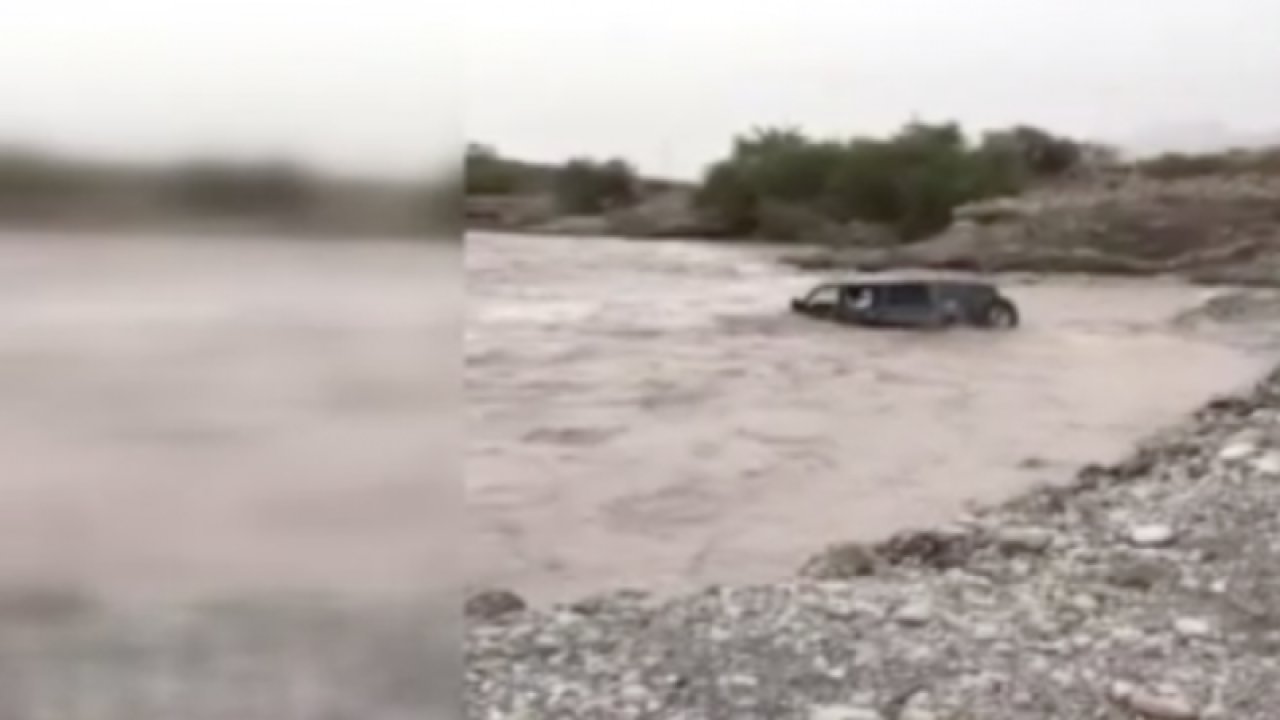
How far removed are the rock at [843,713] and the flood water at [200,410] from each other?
63.8 inches

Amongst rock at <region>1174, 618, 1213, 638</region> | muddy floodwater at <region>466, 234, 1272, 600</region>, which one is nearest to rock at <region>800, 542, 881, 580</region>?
muddy floodwater at <region>466, 234, 1272, 600</region>

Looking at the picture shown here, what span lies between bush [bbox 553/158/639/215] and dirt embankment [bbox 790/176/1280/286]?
6.10 feet

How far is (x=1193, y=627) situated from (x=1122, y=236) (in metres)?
13.7

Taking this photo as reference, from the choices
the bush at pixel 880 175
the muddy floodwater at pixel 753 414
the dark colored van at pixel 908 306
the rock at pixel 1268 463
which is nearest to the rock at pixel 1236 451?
the rock at pixel 1268 463

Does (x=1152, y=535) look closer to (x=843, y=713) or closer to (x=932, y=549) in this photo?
(x=932, y=549)

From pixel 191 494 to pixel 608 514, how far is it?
4754mm

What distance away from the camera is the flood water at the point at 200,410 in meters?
0.47

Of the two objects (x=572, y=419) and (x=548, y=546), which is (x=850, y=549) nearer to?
(x=548, y=546)

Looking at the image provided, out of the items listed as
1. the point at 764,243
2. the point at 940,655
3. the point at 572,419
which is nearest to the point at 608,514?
the point at 572,419

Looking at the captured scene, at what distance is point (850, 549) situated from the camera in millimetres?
4012

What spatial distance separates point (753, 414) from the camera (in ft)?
24.9

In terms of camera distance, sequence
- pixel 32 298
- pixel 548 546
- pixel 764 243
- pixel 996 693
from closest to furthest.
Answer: pixel 32 298 < pixel 996 693 < pixel 548 546 < pixel 764 243

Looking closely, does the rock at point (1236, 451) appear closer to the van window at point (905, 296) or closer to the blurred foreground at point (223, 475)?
the blurred foreground at point (223, 475)

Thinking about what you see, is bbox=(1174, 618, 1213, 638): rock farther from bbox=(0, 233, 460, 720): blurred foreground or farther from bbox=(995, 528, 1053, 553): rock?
bbox=(0, 233, 460, 720): blurred foreground
